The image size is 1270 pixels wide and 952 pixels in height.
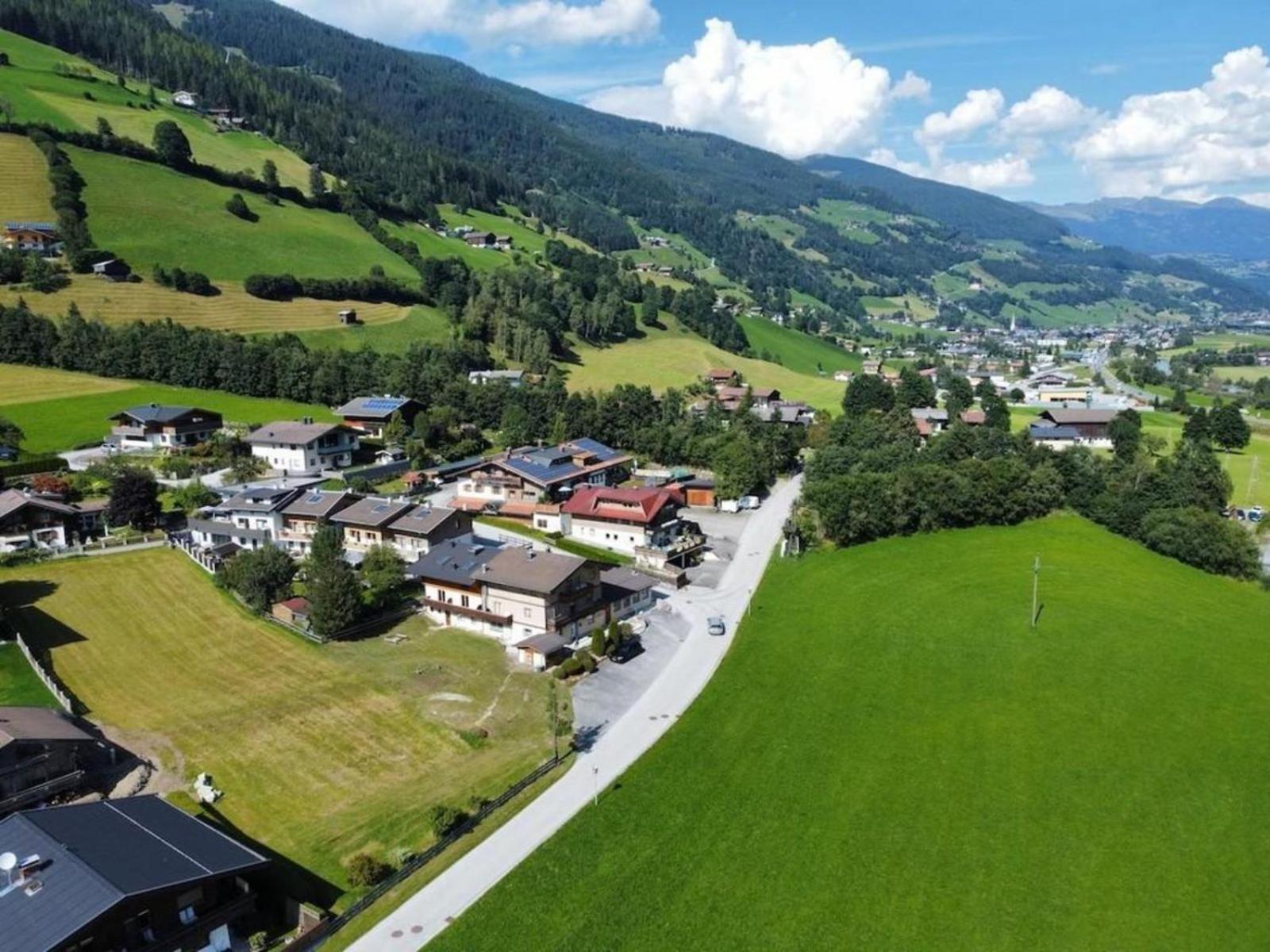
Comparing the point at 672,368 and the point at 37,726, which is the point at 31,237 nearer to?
the point at 672,368

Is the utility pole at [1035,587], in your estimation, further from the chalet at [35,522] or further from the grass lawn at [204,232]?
the grass lawn at [204,232]

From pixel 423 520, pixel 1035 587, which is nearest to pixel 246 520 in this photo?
pixel 423 520

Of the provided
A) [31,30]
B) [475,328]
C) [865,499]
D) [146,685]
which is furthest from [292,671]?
[31,30]

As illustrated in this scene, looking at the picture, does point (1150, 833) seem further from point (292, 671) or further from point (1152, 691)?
point (292, 671)

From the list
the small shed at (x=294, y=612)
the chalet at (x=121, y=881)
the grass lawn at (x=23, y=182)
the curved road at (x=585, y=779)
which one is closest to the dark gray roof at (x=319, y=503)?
the small shed at (x=294, y=612)

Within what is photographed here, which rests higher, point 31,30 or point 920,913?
point 31,30
